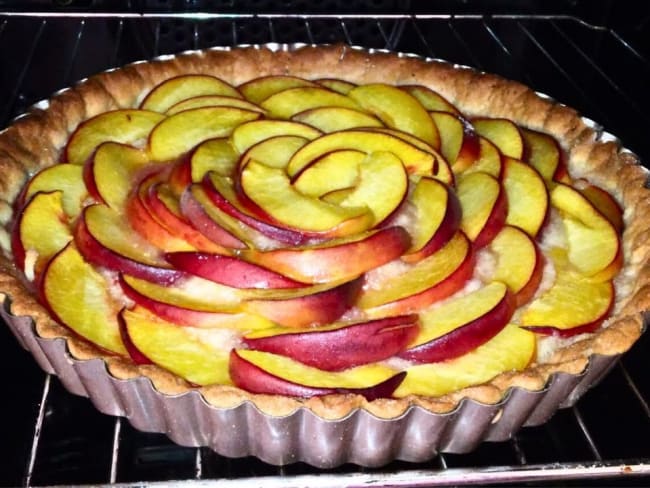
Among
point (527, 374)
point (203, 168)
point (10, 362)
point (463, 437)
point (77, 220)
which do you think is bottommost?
point (463, 437)

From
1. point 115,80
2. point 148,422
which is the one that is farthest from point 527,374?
point 115,80

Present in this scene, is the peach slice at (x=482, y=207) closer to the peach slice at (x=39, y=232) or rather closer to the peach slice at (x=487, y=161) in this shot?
the peach slice at (x=487, y=161)

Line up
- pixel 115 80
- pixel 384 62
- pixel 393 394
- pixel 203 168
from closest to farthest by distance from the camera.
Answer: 1. pixel 393 394
2. pixel 203 168
3. pixel 115 80
4. pixel 384 62

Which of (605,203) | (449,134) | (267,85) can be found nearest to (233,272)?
(449,134)

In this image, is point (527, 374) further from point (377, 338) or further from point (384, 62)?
point (384, 62)

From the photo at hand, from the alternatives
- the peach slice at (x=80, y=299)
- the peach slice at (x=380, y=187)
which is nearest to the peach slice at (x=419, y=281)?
the peach slice at (x=380, y=187)

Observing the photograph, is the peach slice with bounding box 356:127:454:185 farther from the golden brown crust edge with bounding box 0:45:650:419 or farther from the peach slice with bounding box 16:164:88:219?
→ the peach slice with bounding box 16:164:88:219

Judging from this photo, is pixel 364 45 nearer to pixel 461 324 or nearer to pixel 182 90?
pixel 182 90

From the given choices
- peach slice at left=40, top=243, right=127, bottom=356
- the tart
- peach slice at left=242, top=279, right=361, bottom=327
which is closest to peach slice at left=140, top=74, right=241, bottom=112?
the tart
